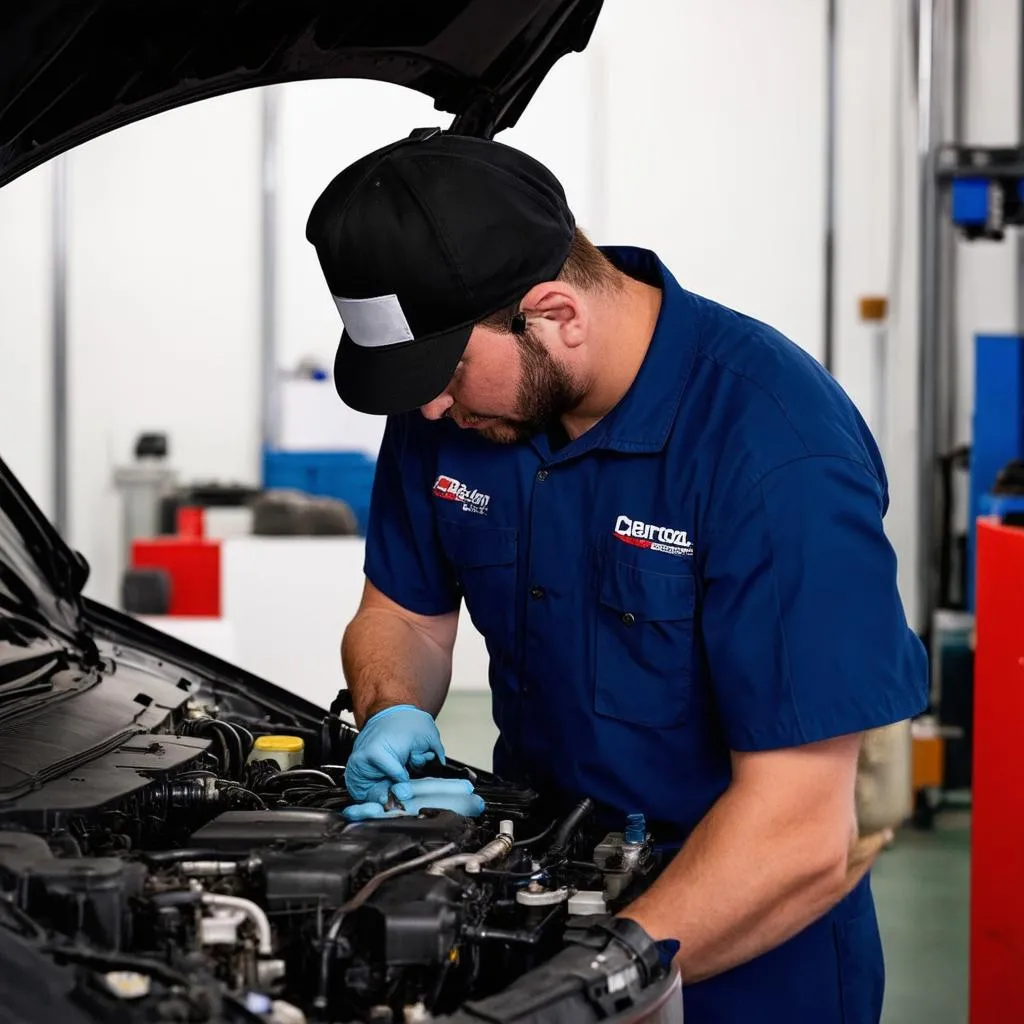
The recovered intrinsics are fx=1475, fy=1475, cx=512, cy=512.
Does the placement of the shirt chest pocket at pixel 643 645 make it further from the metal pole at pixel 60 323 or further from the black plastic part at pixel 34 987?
the metal pole at pixel 60 323

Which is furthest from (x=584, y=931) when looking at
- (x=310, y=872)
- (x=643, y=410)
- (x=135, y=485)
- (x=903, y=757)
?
(x=135, y=485)

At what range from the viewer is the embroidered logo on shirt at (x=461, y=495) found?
2006 mm

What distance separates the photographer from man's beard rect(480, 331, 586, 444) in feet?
5.76

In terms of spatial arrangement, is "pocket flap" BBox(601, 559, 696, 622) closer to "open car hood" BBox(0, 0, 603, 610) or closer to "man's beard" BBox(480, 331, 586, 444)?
"man's beard" BBox(480, 331, 586, 444)

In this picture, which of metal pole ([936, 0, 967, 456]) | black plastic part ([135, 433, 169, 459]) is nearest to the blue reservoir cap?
metal pole ([936, 0, 967, 456])

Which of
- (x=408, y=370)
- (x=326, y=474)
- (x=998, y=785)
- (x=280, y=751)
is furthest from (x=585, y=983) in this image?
Answer: (x=326, y=474)

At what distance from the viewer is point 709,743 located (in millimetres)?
1851

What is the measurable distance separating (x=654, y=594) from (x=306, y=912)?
23.5 inches

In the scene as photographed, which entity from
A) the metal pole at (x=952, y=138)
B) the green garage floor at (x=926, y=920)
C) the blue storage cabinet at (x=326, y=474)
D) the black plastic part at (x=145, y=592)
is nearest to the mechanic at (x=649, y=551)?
the green garage floor at (x=926, y=920)

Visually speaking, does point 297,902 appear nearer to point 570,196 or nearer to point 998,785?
point 998,785

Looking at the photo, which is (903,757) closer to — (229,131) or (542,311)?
(542,311)

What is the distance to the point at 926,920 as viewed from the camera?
13.3 ft

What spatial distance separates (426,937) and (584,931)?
0.59 ft

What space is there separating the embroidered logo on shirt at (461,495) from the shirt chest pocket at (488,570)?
0.02 m
